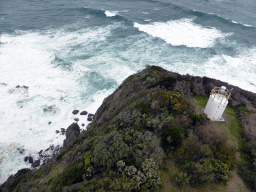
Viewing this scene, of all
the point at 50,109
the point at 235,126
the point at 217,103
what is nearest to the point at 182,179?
the point at 217,103

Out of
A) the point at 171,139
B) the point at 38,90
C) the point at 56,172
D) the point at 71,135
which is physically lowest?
the point at 38,90

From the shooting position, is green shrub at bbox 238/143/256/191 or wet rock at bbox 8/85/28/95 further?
wet rock at bbox 8/85/28/95

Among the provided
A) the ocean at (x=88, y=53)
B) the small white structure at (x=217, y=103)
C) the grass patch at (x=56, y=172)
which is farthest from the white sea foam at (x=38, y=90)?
the small white structure at (x=217, y=103)

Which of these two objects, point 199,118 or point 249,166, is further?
point 199,118

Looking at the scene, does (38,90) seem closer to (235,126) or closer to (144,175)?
(144,175)

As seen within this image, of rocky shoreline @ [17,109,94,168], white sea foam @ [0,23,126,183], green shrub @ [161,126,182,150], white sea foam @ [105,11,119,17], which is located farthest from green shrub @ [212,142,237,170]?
white sea foam @ [105,11,119,17]

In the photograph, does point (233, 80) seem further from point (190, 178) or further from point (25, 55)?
point (25, 55)

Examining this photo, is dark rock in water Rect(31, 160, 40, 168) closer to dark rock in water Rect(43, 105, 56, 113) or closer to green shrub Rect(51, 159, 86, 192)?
dark rock in water Rect(43, 105, 56, 113)
